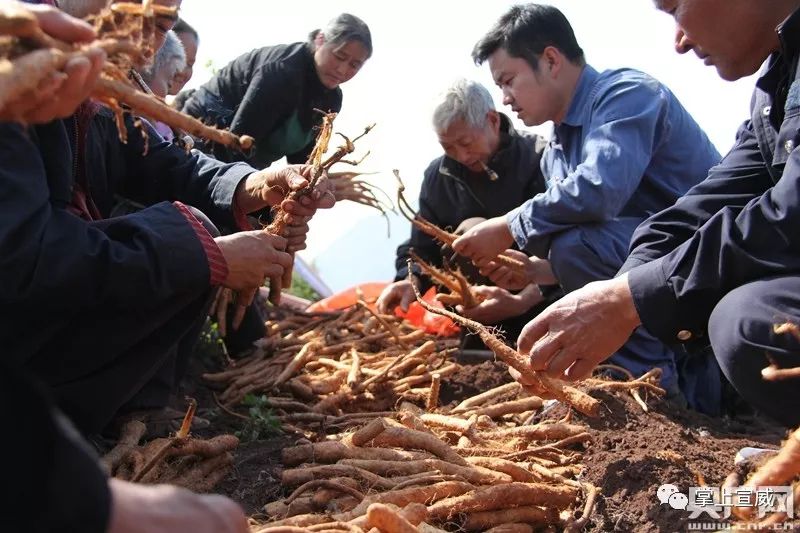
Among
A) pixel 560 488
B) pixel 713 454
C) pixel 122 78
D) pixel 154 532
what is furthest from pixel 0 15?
pixel 713 454

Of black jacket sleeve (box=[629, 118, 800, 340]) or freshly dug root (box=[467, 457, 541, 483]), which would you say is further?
freshly dug root (box=[467, 457, 541, 483])

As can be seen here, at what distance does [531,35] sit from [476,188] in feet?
3.44

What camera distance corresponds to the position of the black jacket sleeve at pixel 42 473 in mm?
1005

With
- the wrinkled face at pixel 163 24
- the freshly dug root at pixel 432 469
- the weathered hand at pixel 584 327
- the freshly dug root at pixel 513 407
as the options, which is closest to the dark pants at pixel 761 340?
the weathered hand at pixel 584 327

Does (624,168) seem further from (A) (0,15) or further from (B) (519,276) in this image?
(A) (0,15)

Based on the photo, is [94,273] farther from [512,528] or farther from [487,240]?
[487,240]

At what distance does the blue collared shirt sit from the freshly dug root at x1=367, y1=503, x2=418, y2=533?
217 cm

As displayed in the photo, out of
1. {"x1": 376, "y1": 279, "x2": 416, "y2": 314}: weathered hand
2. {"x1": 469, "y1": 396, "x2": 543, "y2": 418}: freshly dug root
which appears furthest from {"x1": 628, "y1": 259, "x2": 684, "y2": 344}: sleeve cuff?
{"x1": 376, "y1": 279, "x2": 416, "y2": 314}: weathered hand

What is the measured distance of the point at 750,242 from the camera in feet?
6.88

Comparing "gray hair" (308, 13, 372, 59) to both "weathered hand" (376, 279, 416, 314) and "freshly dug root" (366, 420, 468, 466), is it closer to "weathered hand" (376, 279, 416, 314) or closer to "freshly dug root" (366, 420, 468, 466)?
"weathered hand" (376, 279, 416, 314)

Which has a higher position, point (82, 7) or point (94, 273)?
point (82, 7)

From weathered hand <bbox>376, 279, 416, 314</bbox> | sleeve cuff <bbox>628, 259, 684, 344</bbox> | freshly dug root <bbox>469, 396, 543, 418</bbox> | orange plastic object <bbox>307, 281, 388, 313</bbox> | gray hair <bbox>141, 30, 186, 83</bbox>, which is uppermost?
gray hair <bbox>141, 30, 186, 83</bbox>

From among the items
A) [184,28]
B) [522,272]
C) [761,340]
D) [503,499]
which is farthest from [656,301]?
[184,28]

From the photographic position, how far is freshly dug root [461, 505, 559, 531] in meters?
2.26
